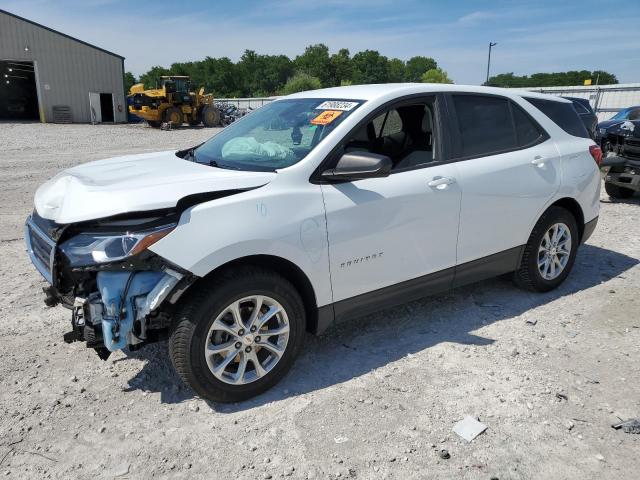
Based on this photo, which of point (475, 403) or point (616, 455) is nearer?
point (616, 455)

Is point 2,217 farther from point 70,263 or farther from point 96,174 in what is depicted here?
point 70,263

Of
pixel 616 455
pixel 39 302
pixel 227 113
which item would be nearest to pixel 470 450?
pixel 616 455

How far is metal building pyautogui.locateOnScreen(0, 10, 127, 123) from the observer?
31089mm

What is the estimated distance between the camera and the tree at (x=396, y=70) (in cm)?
10631

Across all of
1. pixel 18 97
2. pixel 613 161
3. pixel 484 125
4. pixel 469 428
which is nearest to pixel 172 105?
pixel 18 97

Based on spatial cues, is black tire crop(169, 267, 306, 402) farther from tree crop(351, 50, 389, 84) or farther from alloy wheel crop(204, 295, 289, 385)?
tree crop(351, 50, 389, 84)

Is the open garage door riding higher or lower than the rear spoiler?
higher

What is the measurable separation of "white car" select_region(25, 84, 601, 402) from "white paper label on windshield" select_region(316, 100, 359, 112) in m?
0.03

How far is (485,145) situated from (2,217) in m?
6.73

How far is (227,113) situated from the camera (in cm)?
3434

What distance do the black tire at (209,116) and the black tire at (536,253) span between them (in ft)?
89.6

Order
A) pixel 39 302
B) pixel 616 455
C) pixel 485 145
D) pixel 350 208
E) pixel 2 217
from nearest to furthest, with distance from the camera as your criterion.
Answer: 1. pixel 616 455
2. pixel 350 208
3. pixel 485 145
4. pixel 39 302
5. pixel 2 217

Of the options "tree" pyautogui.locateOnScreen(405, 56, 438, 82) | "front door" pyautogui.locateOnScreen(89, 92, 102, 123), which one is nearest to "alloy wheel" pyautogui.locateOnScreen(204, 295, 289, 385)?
"front door" pyautogui.locateOnScreen(89, 92, 102, 123)

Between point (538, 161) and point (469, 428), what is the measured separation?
244 cm
